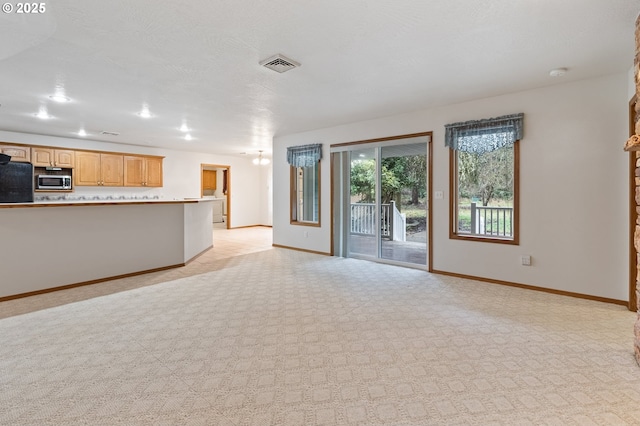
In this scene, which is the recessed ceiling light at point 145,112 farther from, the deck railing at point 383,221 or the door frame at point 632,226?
the door frame at point 632,226

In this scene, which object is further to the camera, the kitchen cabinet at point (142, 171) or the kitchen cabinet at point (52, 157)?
the kitchen cabinet at point (142, 171)

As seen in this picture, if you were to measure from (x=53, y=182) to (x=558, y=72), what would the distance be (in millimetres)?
8703

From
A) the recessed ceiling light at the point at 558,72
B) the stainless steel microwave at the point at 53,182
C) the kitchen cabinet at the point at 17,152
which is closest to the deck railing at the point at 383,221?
the recessed ceiling light at the point at 558,72

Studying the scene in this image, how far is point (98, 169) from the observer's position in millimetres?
7387

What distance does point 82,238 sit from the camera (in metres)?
4.14

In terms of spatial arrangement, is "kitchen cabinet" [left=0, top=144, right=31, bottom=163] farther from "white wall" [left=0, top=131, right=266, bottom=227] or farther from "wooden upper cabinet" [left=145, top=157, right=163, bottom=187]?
"wooden upper cabinet" [left=145, top=157, right=163, bottom=187]

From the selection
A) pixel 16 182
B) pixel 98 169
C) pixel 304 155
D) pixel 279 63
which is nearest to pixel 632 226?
pixel 279 63

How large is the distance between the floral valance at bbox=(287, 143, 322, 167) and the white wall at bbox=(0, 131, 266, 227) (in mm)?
3986

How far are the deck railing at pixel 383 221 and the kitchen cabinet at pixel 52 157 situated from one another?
6.22 meters

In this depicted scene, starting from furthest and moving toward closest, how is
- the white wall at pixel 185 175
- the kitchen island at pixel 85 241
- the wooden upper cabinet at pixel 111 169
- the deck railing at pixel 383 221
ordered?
the wooden upper cabinet at pixel 111 169 → the white wall at pixel 185 175 → the deck railing at pixel 383 221 → the kitchen island at pixel 85 241

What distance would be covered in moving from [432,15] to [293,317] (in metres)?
2.75

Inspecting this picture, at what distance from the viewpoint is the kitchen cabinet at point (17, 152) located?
20.5 ft

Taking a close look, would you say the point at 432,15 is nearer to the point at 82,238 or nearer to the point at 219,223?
the point at 82,238

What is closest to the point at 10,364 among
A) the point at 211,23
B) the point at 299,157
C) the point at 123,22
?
the point at 123,22
